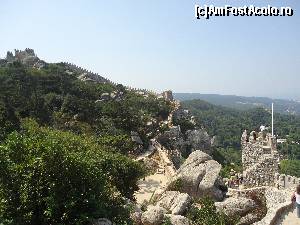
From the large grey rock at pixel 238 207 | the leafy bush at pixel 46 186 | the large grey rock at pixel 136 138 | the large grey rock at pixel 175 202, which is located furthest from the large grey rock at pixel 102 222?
the large grey rock at pixel 136 138

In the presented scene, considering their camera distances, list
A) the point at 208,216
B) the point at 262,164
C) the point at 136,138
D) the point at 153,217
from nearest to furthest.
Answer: the point at 208,216 < the point at 153,217 < the point at 262,164 < the point at 136,138

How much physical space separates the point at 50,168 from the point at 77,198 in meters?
1.55

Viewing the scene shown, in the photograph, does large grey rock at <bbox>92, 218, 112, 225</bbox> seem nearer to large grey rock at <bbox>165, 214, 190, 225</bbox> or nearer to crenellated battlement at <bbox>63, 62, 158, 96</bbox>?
large grey rock at <bbox>165, 214, 190, 225</bbox>

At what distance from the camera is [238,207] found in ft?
62.9

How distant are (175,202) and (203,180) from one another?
9.80ft

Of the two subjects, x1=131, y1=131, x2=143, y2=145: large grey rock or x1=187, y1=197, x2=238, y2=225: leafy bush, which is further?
x1=131, y1=131, x2=143, y2=145: large grey rock

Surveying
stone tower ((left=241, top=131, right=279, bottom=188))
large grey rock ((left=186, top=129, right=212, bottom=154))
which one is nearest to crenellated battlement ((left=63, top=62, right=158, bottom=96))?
large grey rock ((left=186, top=129, right=212, bottom=154))

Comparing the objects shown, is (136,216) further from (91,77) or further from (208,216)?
(91,77)

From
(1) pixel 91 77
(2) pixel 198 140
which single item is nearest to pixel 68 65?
(1) pixel 91 77

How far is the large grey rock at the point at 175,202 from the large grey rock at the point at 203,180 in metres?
1.45

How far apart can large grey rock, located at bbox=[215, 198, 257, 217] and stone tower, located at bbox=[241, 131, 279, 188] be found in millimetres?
4524

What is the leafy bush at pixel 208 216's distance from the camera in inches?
706

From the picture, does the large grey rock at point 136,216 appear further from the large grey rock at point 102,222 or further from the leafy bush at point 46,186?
the large grey rock at point 102,222

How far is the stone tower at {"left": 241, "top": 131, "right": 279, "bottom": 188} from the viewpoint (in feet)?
81.0
